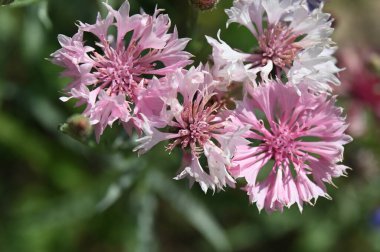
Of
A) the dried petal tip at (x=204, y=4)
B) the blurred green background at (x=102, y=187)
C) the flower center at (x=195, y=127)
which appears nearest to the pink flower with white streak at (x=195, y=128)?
the flower center at (x=195, y=127)

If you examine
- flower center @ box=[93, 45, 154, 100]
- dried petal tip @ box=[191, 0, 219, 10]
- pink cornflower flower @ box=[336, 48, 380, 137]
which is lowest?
pink cornflower flower @ box=[336, 48, 380, 137]

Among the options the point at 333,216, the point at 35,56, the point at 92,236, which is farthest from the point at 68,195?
the point at 333,216

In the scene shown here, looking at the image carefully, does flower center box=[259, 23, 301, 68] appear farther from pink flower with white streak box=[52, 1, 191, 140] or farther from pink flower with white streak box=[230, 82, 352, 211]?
pink flower with white streak box=[52, 1, 191, 140]

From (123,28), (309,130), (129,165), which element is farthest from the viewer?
(129,165)

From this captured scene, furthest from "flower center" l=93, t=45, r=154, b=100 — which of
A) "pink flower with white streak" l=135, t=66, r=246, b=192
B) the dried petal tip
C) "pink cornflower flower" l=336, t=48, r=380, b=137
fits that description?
"pink cornflower flower" l=336, t=48, r=380, b=137

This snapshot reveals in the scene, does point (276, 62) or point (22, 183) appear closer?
point (276, 62)

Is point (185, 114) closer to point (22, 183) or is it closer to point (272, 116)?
point (272, 116)
